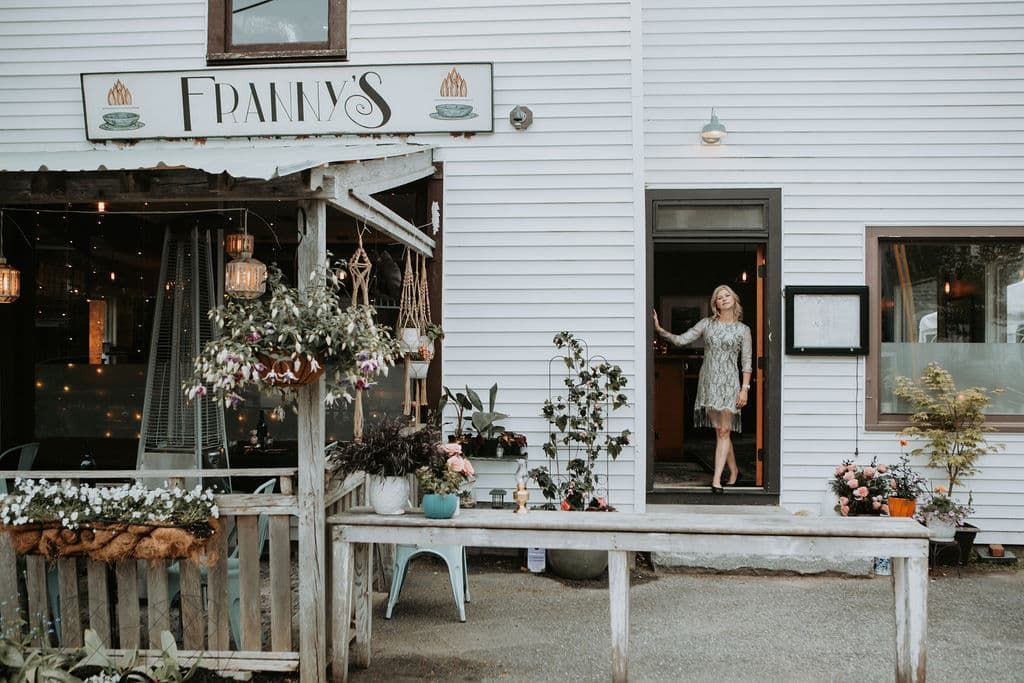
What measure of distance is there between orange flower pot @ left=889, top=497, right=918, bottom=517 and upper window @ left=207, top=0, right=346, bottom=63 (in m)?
5.84

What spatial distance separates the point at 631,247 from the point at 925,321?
2.86 m

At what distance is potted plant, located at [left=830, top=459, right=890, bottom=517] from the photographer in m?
6.14

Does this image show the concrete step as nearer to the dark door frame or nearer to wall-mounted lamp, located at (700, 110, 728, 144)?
the dark door frame

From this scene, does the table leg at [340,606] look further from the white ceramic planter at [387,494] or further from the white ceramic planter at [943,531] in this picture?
the white ceramic planter at [943,531]

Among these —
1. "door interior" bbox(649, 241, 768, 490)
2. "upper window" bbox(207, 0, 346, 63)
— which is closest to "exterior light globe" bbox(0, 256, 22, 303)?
"upper window" bbox(207, 0, 346, 63)

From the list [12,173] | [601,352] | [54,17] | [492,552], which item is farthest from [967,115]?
[54,17]

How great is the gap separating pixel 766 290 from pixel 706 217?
85cm

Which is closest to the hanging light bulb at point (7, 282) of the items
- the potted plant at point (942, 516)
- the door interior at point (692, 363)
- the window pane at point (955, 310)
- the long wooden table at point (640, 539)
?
the long wooden table at point (640, 539)

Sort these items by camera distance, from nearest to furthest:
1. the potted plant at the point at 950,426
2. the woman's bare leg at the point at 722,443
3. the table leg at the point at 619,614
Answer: the table leg at the point at 619,614 < the potted plant at the point at 950,426 < the woman's bare leg at the point at 722,443

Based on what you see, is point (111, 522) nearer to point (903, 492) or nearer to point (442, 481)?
point (442, 481)

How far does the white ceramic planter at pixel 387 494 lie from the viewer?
13.8 feet

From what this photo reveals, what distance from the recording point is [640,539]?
4.00 meters

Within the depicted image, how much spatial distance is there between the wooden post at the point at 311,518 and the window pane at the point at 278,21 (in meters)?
3.40

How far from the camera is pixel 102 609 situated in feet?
13.5
